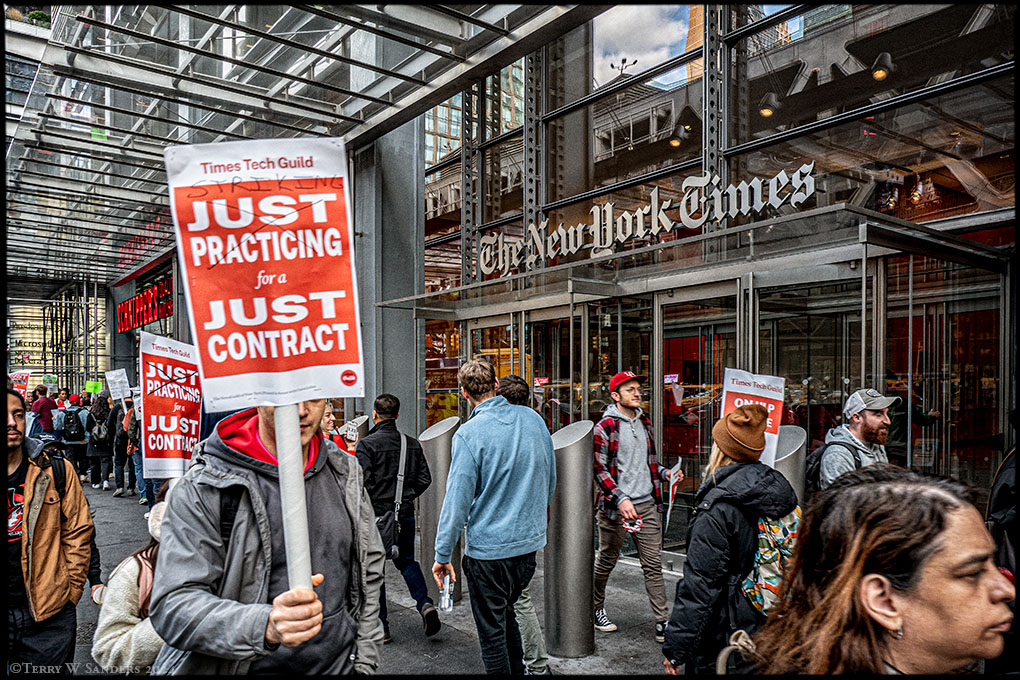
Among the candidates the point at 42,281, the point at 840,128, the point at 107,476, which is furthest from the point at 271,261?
the point at 42,281

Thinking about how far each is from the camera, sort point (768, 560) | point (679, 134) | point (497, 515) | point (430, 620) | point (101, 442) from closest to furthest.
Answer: point (768, 560) < point (497, 515) < point (430, 620) < point (679, 134) < point (101, 442)

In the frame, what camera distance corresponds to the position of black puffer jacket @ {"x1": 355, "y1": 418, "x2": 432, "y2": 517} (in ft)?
19.0

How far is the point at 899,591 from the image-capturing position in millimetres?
1696

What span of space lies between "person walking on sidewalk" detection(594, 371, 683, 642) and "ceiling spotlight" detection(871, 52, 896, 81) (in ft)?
14.3

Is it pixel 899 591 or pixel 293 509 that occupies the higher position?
pixel 293 509

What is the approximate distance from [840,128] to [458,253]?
21.4 feet

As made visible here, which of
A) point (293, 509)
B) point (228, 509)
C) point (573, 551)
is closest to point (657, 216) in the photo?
point (573, 551)

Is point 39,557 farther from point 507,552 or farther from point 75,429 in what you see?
point 75,429

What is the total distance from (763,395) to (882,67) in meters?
4.44

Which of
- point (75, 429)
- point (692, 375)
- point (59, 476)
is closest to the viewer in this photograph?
point (59, 476)

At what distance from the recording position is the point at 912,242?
6.35 metres

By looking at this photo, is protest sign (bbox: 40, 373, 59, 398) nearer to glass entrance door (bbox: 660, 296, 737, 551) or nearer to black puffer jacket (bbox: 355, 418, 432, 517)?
glass entrance door (bbox: 660, 296, 737, 551)

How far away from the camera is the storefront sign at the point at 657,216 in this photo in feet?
25.7

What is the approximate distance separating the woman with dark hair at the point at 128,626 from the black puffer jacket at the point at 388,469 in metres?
2.65
